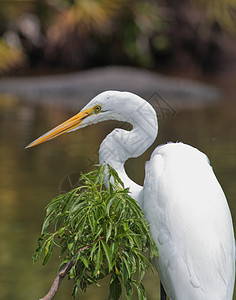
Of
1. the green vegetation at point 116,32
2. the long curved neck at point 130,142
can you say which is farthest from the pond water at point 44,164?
the green vegetation at point 116,32

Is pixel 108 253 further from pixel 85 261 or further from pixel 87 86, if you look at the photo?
pixel 87 86

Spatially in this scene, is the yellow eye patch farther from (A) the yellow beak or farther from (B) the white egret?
(B) the white egret

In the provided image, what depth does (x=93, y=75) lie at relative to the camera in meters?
11.1

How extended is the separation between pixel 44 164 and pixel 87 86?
492cm

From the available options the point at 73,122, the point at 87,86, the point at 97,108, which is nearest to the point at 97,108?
the point at 97,108

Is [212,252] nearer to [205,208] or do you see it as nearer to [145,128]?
[205,208]

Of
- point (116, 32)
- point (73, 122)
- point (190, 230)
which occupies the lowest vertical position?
point (116, 32)

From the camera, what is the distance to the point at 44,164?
19.0 ft

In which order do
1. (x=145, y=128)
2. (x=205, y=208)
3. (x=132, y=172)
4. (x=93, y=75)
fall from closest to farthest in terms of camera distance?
1. (x=205, y=208)
2. (x=145, y=128)
3. (x=132, y=172)
4. (x=93, y=75)

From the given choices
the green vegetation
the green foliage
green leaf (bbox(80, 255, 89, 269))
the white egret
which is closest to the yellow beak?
the white egret

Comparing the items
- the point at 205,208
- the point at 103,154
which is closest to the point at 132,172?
the point at 103,154

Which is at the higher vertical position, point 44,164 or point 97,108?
point 97,108

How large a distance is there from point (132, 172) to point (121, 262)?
3.17m

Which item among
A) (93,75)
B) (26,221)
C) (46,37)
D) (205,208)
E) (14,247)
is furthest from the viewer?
(46,37)
